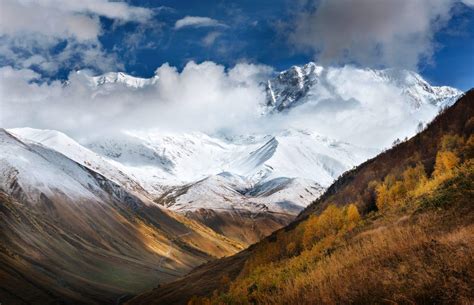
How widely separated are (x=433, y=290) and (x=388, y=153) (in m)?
145

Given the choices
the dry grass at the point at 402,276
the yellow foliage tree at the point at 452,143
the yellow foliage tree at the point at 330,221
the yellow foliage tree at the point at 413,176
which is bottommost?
the dry grass at the point at 402,276

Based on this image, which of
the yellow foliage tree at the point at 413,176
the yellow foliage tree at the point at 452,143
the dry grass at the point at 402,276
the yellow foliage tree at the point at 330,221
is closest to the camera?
the dry grass at the point at 402,276

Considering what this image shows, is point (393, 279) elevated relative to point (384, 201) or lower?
lower

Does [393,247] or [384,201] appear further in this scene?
[384,201]

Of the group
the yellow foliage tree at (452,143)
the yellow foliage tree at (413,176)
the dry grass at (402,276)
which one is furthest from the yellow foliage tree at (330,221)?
the dry grass at (402,276)

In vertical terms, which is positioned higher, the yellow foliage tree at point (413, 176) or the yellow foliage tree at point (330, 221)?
the yellow foliage tree at point (413, 176)

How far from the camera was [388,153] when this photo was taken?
499ft

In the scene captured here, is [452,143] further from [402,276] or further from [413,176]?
[402,276]

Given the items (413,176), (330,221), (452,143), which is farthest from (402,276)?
(452,143)

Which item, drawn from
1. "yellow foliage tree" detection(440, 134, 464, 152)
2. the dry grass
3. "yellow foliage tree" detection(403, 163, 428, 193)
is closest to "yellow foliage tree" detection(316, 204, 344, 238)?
"yellow foliage tree" detection(403, 163, 428, 193)

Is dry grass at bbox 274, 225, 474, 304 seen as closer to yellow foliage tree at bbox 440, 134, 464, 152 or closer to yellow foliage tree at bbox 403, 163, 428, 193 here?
yellow foliage tree at bbox 403, 163, 428, 193

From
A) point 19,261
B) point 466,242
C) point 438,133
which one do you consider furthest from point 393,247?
point 19,261

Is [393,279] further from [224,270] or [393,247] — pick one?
[224,270]

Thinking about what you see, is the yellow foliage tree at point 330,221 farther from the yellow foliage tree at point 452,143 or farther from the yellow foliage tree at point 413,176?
the yellow foliage tree at point 452,143
